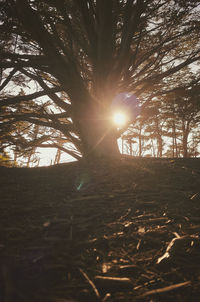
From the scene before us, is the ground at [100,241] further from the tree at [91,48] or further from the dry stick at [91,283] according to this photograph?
the tree at [91,48]

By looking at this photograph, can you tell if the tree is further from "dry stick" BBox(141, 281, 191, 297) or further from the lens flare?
"dry stick" BBox(141, 281, 191, 297)

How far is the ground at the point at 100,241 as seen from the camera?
804 mm

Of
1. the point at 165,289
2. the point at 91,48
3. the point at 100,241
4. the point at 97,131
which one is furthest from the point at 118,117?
the point at 165,289

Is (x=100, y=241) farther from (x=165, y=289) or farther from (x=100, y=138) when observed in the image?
(x=100, y=138)

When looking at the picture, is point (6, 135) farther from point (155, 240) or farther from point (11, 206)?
point (155, 240)

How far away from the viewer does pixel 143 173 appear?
9.78 ft

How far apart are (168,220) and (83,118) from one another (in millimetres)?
3870

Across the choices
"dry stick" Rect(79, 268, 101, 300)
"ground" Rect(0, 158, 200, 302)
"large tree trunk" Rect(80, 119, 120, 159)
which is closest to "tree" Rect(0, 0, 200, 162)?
"large tree trunk" Rect(80, 119, 120, 159)

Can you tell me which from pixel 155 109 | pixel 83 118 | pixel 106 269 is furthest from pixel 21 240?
pixel 155 109

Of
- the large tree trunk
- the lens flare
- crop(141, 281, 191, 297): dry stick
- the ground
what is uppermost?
the lens flare

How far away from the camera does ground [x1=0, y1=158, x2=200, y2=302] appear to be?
804 millimetres

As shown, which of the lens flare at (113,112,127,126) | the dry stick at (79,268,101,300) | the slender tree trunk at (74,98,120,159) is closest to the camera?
the dry stick at (79,268,101,300)

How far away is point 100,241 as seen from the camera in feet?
4.13

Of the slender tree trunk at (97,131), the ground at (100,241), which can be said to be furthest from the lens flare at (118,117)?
the ground at (100,241)
